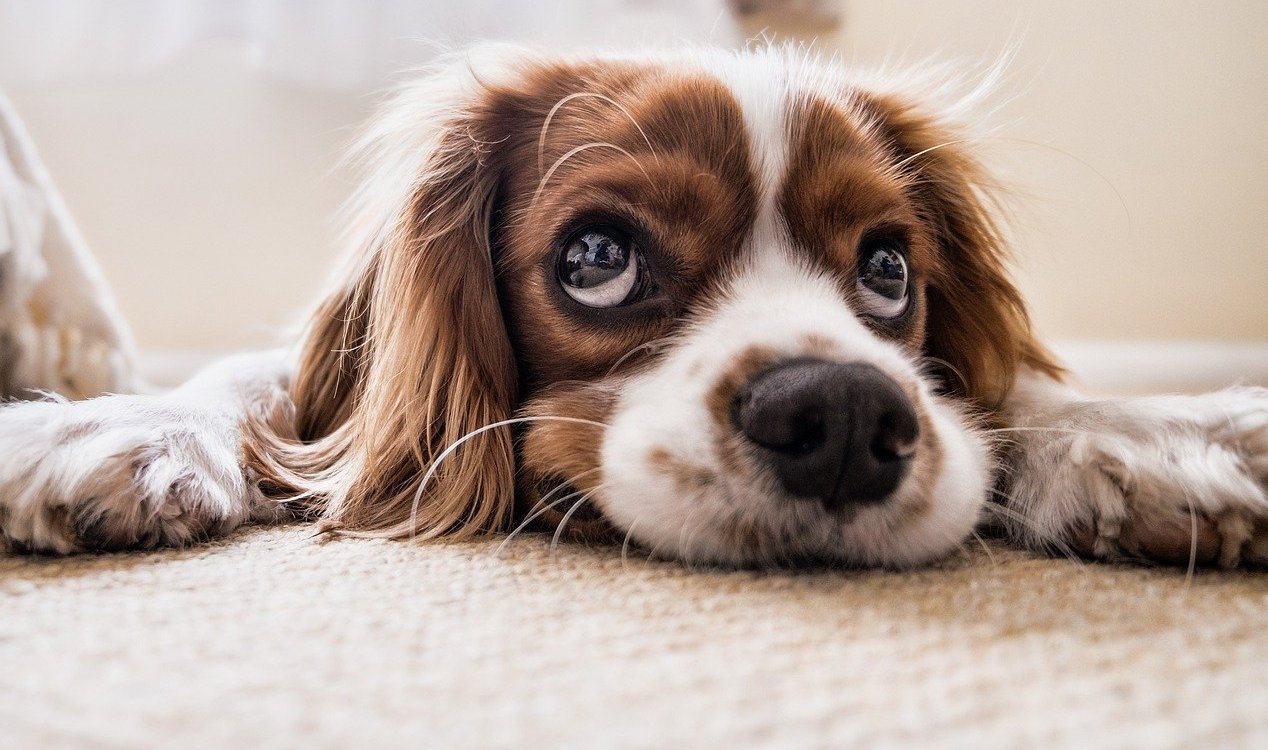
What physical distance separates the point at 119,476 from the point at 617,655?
0.63 meters

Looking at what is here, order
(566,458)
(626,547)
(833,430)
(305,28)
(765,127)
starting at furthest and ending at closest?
(305,28)
(765,127)
(566,458)
(626,547)
(833,430)

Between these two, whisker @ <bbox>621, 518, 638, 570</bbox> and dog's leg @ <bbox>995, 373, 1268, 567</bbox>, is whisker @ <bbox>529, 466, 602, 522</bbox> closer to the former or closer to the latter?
whisker @ <bbox>621, 518, 638, 570</bbox>

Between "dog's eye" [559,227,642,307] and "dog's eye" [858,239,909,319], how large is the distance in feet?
1.09

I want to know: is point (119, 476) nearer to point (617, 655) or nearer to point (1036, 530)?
point (617, 655)

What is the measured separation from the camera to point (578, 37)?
3107 mm

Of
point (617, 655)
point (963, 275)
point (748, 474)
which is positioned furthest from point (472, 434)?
point (963, 275)

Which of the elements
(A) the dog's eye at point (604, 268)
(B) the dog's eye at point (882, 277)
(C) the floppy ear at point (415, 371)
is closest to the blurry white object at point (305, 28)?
(C) the floppy ear at point (415, 371)

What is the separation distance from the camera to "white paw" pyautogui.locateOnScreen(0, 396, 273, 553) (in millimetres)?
1005

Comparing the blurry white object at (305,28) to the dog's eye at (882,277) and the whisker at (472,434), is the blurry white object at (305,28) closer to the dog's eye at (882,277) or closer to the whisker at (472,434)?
the dog's eye at (882,277)

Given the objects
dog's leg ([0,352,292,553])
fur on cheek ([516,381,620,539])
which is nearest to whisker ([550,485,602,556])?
fur on cheek ([516,381,620,539])

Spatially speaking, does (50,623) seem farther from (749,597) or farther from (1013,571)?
(1013,571)

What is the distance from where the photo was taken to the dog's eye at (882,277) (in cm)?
136

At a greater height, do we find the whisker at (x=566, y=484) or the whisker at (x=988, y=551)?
the whisker at (x=566, y=484)

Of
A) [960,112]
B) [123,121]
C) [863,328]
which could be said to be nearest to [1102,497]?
Answer: [863,328]
